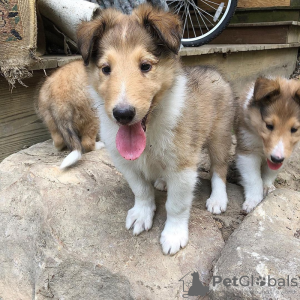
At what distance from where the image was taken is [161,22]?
200 centimetres

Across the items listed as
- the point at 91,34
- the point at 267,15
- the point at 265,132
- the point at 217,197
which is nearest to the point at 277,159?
the point at 265,132

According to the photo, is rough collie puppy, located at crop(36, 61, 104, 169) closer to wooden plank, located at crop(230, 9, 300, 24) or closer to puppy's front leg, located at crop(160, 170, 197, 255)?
puppy's front leg, located at crop(160, 170, 197, 255)

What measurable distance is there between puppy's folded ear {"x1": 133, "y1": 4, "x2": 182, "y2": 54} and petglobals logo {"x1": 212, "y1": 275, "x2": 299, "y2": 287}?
1.43 meters

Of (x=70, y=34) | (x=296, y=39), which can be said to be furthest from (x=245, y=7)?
(x=70, y=34)

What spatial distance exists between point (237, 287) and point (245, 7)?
288 inches

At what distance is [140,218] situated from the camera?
8.38ft

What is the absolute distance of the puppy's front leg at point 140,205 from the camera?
250cm

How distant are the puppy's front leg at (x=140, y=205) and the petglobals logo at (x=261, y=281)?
0.80m

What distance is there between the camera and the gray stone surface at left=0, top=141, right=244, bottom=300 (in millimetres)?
2268

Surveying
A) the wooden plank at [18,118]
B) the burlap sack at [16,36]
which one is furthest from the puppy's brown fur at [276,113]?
the wooden plank at [18,118]

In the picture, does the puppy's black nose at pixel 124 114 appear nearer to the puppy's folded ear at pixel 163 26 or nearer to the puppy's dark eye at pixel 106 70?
the puppy's dark eye at pixel 106 70

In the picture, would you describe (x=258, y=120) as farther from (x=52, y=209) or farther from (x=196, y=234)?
(x=52, y=209)

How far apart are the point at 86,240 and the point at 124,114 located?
120cm

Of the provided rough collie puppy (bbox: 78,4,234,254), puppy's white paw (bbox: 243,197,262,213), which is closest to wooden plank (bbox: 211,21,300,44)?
rough collie puppy (bbox: 78,4,234,254)
